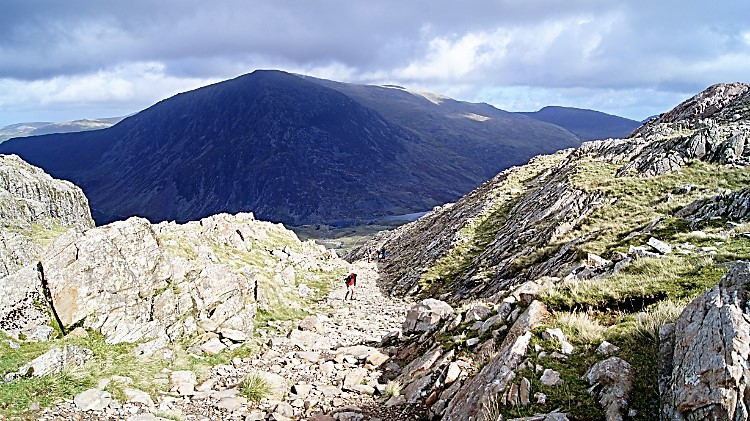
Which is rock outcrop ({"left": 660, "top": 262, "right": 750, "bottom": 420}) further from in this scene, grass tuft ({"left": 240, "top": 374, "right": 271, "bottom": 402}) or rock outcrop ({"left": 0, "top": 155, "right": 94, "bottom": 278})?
rock outcrop ({"left": 0, "top": 155, "right": 94, "bottom": 278})

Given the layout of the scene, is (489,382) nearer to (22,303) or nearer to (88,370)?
(88,370)

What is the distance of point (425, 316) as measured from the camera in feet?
59.5

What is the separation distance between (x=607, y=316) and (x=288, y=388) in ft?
31.4

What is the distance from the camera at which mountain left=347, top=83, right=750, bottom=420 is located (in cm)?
662

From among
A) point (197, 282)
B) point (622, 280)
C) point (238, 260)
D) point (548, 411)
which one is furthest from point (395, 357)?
point (238, 260)

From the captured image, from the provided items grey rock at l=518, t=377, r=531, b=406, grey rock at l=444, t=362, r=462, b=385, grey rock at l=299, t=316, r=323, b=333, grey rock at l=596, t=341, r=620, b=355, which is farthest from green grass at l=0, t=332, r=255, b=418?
grey rock at l=596, t=341, r=620, b=355

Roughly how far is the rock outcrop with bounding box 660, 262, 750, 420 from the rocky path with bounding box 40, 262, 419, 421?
246 inches

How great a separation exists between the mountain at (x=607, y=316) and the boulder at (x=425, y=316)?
0.31 feet

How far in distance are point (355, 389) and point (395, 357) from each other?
269 cm

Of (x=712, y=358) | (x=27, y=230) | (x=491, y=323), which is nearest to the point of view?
(x=712, y=358)

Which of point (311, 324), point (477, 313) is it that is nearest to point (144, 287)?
point (311, 324)

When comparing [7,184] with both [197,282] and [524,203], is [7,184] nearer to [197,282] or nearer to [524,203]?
[197,282]

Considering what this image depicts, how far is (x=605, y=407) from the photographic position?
7.18m

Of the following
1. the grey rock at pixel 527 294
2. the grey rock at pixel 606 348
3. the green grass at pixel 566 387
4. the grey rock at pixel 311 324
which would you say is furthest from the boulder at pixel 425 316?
the grey rock at pixel 606 348
